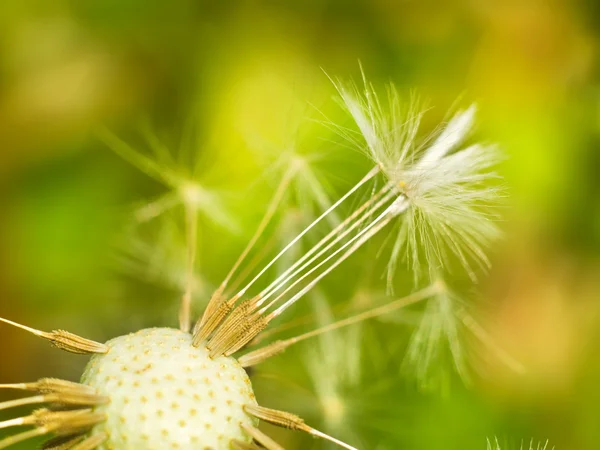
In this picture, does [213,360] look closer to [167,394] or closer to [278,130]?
[167,394]

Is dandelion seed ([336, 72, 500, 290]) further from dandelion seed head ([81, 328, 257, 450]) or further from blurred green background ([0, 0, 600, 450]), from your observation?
blurred green background ([0, 0, 600, 450])

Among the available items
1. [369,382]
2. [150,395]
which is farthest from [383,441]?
[150,395]

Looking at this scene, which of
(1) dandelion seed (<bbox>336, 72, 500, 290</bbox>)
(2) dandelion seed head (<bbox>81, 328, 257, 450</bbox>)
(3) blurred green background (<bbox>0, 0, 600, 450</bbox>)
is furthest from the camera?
(3) blurred green background (<bbox>0, 0, 600, 450</bbox>)

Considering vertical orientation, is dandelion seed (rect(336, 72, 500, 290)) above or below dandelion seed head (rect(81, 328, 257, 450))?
above

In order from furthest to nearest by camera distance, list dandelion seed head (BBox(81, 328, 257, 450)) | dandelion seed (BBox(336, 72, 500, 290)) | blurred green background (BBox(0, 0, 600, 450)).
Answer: blurred green background (BBox(0, 0, 600, 450)), dandelion seed (BBox(336, 72, 500, 290)), dandelion seed head (BBox(81, 328, 257, 450))

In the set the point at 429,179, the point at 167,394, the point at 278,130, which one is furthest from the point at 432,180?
the point at 278,130

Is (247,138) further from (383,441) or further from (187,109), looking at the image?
(383,441)

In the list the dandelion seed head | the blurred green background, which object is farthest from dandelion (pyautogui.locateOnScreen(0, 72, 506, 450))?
the blurred green background

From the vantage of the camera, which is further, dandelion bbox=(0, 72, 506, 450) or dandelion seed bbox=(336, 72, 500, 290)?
A: dandelion seed bbox=(336, 72, 500, 290)

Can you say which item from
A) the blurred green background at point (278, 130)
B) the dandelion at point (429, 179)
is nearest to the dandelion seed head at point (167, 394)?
the dandelion at point (429, 179)

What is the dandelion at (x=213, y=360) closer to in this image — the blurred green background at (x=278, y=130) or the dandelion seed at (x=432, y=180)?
the dandelion seed at (x=432, y=180)
